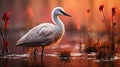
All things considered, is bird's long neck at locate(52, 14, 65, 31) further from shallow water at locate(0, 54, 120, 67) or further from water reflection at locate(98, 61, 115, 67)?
water reflection at locate(98, 61, 115, 67)

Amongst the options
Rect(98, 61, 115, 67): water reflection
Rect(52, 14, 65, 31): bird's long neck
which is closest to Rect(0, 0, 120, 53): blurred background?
Rect(52, 14, 65, 31): bird's long neck

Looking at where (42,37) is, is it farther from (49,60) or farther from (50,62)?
(50,62)

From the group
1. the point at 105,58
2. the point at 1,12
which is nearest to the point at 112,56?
the point at 105,58

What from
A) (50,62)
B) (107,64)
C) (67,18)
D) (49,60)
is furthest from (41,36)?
(67,18)

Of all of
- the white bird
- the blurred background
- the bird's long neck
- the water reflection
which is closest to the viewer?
the water reflection

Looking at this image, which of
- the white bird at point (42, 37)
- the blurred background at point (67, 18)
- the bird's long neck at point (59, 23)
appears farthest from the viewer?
the blurred background at point (67, 18)

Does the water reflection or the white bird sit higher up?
the white bird

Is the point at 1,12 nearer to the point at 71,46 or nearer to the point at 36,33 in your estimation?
the point at 71,46

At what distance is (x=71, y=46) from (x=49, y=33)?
1.51 m

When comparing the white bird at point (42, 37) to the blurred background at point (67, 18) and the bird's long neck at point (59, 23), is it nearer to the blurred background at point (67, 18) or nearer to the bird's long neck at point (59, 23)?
the bird's long neck at point (59, 23)

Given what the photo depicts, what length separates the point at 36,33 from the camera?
30.7 feet

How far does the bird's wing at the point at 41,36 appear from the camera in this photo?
9281 millimetres

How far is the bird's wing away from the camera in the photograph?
9.28 meters

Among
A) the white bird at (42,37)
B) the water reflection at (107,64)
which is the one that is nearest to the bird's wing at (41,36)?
the white bird at (42,37)
